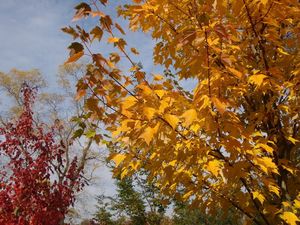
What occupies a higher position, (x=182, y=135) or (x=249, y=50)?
(x=249, y=50)

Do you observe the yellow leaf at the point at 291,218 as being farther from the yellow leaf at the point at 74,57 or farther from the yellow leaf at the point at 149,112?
the yellow leaf at the point at 74,57

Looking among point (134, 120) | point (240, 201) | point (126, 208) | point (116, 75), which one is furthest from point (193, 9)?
point (126, 208)

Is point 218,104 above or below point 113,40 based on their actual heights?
below

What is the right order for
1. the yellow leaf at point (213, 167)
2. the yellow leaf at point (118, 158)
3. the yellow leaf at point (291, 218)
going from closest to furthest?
the yellow leaf at point (213, 167), the yellow leaf at point (118, 158), the yellow leaf at point (291, 218)

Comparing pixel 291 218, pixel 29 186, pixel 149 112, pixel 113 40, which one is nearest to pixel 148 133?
pixel 149 112

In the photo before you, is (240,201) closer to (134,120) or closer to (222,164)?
(222,164)

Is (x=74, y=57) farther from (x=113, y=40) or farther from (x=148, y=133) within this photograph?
(x=148, y=133)

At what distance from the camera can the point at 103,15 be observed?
2.02m

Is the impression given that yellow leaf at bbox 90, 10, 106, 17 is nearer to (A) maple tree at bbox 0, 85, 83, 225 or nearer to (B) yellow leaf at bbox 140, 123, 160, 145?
(B) yellow leaf at bbox 140, 123, 160, 145

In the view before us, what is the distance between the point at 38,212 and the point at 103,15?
15.5 ft

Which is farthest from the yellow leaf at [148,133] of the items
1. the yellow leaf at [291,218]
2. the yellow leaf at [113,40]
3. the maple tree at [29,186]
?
the maple tree at [29,186]

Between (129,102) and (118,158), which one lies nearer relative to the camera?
(129,102)

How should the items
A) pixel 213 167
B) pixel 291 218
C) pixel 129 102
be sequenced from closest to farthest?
pixel 129 102
pixel 213 167
pixel 291 218

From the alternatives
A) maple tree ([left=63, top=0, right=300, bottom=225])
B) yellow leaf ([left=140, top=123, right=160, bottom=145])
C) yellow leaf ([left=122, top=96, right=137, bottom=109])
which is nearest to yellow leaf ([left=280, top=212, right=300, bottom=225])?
maple tree ([left=63, top=0, right=300, bottom=225])
